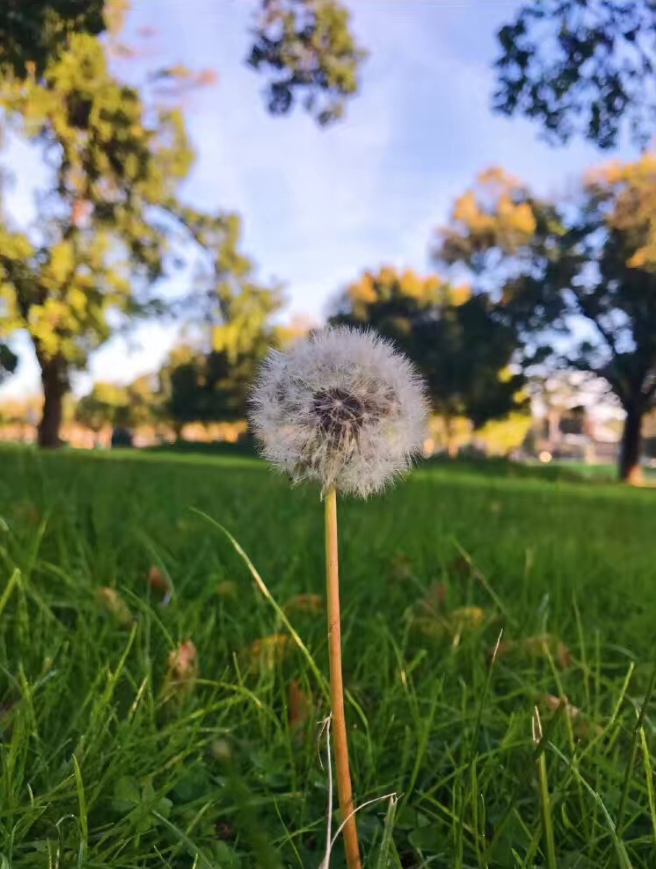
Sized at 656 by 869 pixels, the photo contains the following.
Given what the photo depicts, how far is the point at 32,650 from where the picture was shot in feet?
Result: 4.93

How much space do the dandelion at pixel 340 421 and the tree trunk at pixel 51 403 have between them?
21.6 metres

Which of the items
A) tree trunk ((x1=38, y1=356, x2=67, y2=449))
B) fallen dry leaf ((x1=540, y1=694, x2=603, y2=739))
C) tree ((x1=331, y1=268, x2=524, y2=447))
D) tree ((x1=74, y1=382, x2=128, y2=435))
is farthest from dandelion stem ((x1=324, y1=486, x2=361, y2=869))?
tree ((x1=74, y1=382, x2=128, y2=435))

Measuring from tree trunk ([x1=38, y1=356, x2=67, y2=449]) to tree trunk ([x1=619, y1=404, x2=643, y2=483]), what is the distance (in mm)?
21534

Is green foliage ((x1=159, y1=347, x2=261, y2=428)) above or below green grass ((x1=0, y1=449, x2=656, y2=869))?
above

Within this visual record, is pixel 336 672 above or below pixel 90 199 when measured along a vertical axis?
below

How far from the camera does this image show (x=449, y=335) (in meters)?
30.0

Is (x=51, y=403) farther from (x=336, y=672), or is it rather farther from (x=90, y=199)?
(x=336, y=672)

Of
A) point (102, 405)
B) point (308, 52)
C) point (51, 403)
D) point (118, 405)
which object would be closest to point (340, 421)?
point (308, 52)

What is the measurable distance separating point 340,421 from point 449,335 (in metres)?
30.0

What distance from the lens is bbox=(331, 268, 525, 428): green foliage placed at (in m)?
27.2

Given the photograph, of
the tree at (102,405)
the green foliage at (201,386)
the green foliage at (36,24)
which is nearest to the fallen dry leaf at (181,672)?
the green foliage at (36,24)

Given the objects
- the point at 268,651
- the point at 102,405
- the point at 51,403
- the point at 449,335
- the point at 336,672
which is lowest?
the point at 268,651

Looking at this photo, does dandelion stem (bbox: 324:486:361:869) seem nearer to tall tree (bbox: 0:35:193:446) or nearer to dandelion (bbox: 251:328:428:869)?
dandelion (bbox: 251:328:428:869)

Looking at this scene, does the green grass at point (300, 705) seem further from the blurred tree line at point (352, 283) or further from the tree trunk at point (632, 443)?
the tree trunk at point (632, 443)
